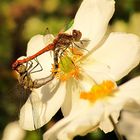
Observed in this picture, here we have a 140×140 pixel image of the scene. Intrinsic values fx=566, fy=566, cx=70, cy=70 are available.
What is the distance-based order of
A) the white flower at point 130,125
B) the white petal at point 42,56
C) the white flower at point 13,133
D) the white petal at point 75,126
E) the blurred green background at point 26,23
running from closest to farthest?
the white petal at point 75,126 → the white petal at point 42,56 → the white flower at point 130,125 → the white flower at point 13,133 → the blurred green background at point 26,23

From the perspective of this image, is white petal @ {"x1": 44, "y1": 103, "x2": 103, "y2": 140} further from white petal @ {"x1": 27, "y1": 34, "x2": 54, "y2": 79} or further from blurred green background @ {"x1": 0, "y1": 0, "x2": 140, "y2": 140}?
blurred green background @ {"x1": 0, "y1": 0, "x2": 140, "y2": 140}

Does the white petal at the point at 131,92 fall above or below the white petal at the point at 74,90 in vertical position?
above

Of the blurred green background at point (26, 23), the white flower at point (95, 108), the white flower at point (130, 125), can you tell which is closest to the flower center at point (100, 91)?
the white flower at point (95, 108)

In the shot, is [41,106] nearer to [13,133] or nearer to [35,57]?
[35,57]

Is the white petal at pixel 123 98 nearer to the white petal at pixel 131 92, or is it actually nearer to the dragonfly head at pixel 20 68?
the white petal at pixel 131 92

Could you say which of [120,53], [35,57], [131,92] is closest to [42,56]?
[35,57]

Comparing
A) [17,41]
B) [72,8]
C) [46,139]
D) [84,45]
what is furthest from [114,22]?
[46,139]

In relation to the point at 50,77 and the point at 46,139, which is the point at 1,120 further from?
the point at 46,139
